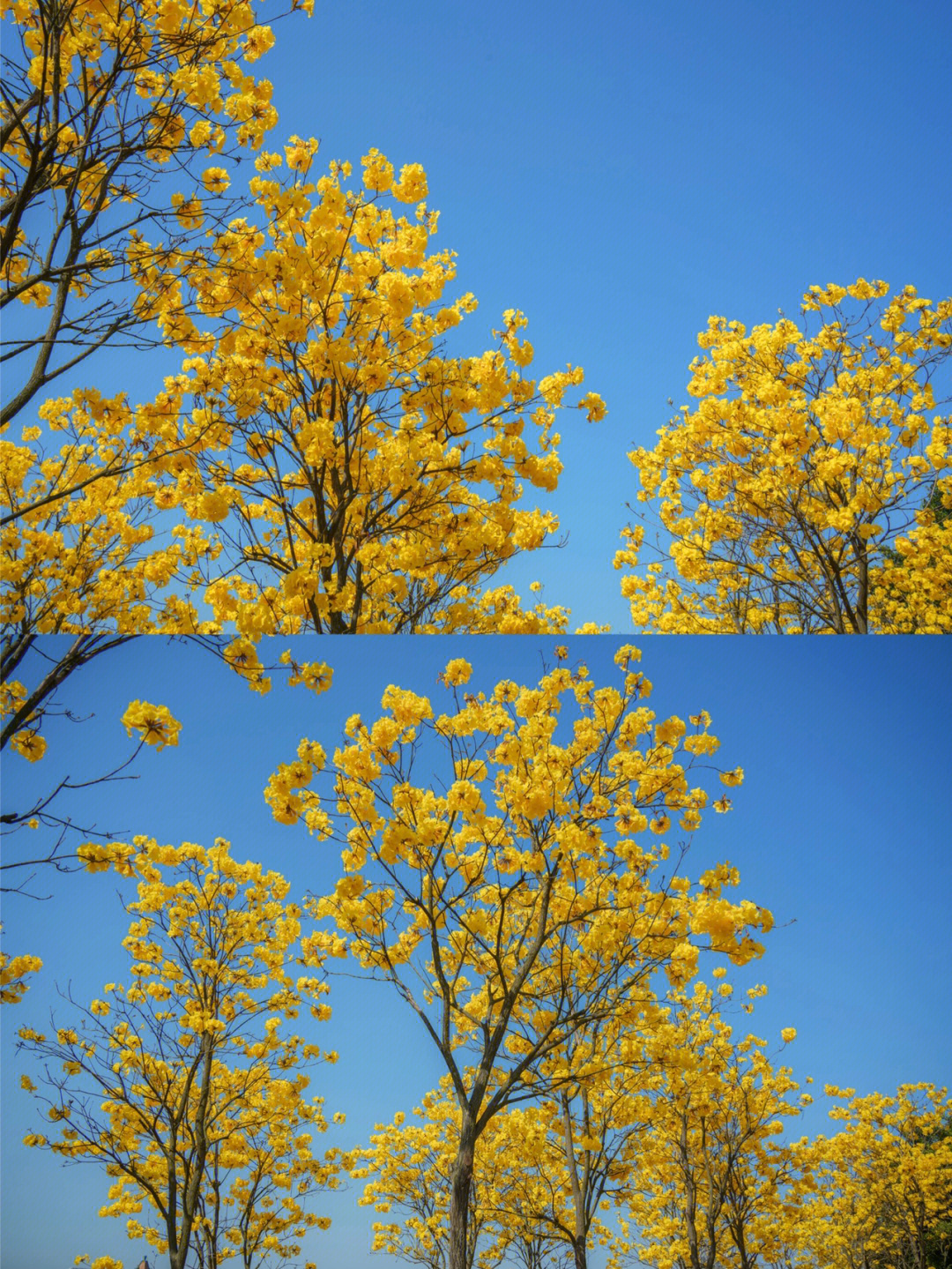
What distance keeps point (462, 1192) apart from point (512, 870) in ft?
2.64

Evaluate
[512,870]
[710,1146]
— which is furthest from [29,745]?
[710,1146]

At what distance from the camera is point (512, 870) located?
237 cm

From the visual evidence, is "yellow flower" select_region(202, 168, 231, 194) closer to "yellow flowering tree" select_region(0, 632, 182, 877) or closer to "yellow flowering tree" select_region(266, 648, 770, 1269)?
"yellow flowering tree" select_region(0, 632, 182, 877)

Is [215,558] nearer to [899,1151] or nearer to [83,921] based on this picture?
[83,921]

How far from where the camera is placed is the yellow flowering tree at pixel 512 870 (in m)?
2.29

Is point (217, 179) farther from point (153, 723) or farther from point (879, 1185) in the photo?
point (879, 1185)

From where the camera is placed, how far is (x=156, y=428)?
2969 millimetres

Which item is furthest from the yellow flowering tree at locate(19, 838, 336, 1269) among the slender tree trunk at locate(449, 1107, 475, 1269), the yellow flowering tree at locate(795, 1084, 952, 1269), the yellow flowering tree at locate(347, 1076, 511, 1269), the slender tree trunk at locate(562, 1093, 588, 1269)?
the yellow flowering tree at locate(795, 1084, 952, 1269)

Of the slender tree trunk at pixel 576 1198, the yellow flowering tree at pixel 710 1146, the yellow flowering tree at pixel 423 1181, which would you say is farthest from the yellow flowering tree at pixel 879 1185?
the yellow flowering tree at pixel 423 1181

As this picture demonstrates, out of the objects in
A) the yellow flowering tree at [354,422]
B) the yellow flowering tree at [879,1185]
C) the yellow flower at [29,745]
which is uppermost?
the yellow flowering tree at [354,422]

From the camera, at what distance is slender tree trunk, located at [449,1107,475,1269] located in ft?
7.06

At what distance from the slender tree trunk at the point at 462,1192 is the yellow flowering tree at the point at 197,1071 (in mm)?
407

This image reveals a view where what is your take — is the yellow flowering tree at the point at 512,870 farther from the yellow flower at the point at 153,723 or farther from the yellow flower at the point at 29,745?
the yellow flower at the point at 29,745

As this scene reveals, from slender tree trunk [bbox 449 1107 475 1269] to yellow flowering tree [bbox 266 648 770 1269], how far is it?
0.9 inches
